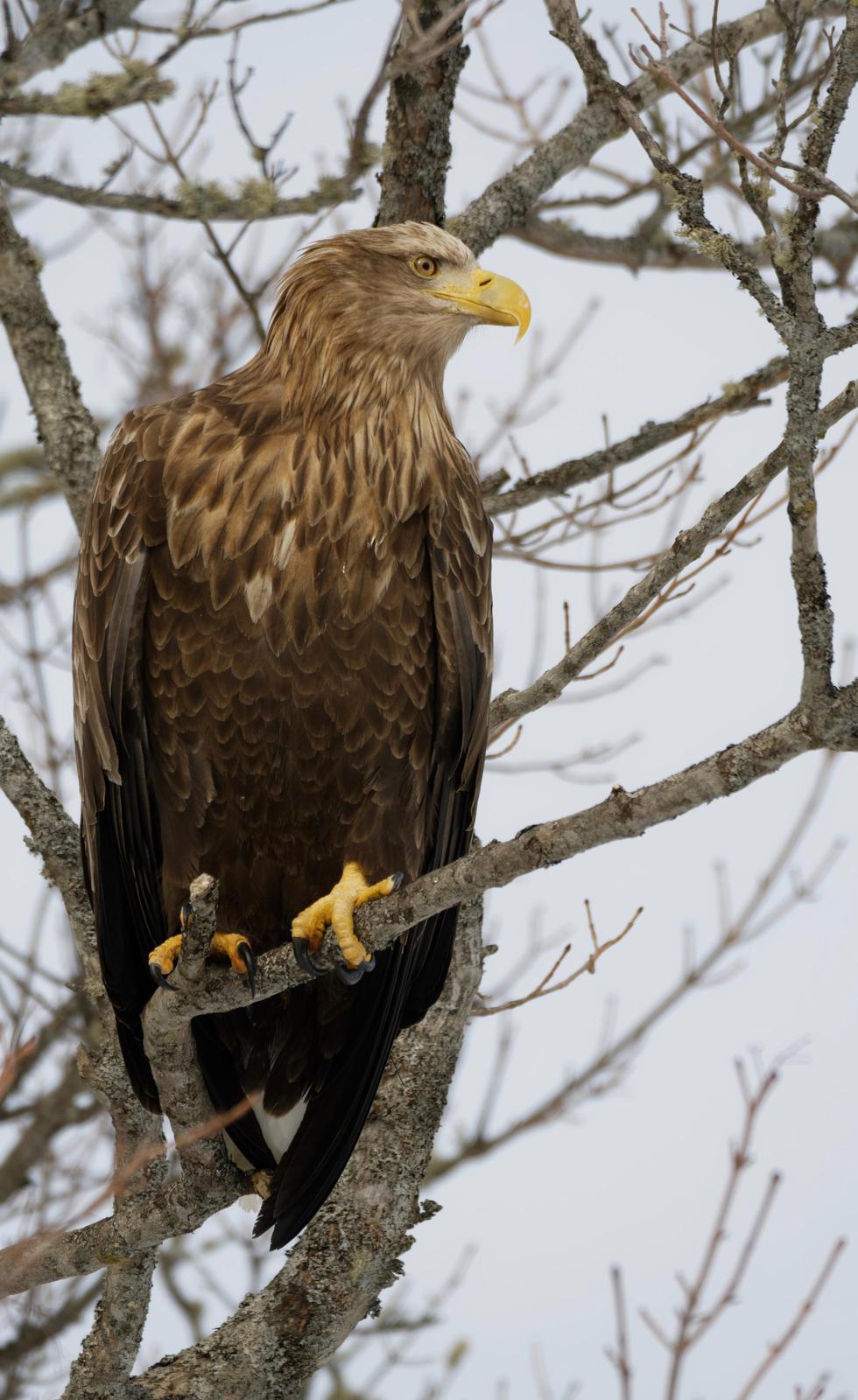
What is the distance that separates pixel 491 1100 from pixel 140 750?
8.01 feet

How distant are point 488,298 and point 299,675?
1111 mm

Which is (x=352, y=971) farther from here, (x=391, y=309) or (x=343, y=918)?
(x=391, y=309)

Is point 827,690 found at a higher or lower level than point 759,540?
lower

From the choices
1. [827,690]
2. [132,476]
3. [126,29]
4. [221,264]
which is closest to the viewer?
[827,690]

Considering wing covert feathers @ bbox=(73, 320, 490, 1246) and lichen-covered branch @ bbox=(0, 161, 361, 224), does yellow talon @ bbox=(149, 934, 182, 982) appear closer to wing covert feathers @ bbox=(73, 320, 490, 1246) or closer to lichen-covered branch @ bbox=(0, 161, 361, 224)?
wing covert feathers @ bbox=(73, 320, 490, 1246)

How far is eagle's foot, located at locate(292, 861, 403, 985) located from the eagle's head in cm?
124

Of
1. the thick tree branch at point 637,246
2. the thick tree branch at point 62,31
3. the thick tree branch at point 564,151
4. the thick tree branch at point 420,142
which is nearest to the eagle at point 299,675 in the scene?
the thick tree branch at point 420,142

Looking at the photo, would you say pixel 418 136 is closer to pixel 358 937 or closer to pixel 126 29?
pixel 126 29

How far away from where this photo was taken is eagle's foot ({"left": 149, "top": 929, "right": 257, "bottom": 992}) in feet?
10.7

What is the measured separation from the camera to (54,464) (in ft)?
14.9

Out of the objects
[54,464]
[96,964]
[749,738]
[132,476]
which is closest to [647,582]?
[749,738]

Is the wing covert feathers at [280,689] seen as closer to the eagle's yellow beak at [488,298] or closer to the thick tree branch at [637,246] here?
the eagle's yellow beak at [488,298]

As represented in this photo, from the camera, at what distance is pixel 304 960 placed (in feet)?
10.6

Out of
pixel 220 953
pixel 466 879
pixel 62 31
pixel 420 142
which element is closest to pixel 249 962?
pixel 220 953
